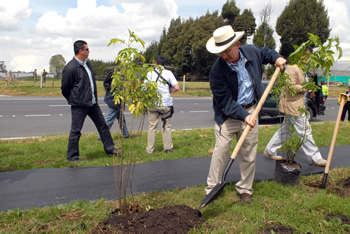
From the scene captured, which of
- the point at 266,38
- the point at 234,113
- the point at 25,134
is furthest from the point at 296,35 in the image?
the point at 234,113

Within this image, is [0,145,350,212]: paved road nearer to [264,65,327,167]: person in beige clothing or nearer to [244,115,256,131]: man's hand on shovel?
[264,65,327,167]: person in beige clothing

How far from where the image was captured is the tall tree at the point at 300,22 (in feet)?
123

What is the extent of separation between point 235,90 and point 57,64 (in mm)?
31979

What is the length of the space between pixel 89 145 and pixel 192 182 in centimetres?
325

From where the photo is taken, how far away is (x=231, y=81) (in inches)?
146

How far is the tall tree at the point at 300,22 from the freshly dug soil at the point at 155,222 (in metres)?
37.8

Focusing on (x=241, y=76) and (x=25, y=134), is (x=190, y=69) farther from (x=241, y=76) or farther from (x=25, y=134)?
(x=241, y=76)

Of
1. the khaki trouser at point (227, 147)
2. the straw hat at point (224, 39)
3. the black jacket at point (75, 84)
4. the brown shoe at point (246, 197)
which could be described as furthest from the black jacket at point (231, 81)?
the black jacket at point (75, 84)

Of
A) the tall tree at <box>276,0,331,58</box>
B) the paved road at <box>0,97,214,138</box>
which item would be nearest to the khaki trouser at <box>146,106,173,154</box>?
the paved road at <box>0,97,214,138</box>

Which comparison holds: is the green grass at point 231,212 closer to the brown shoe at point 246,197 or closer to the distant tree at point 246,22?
the brown shoe at point 246,197

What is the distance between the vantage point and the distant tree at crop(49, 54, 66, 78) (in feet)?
103

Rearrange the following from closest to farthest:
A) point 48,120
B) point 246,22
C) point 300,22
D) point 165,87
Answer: point 165,87, point 48,120, point 300,22, point 246,22

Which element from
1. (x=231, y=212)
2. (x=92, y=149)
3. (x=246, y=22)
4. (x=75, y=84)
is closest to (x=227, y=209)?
(x=231, y=212)

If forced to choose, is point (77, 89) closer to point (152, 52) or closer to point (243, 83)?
point (243, 83)
